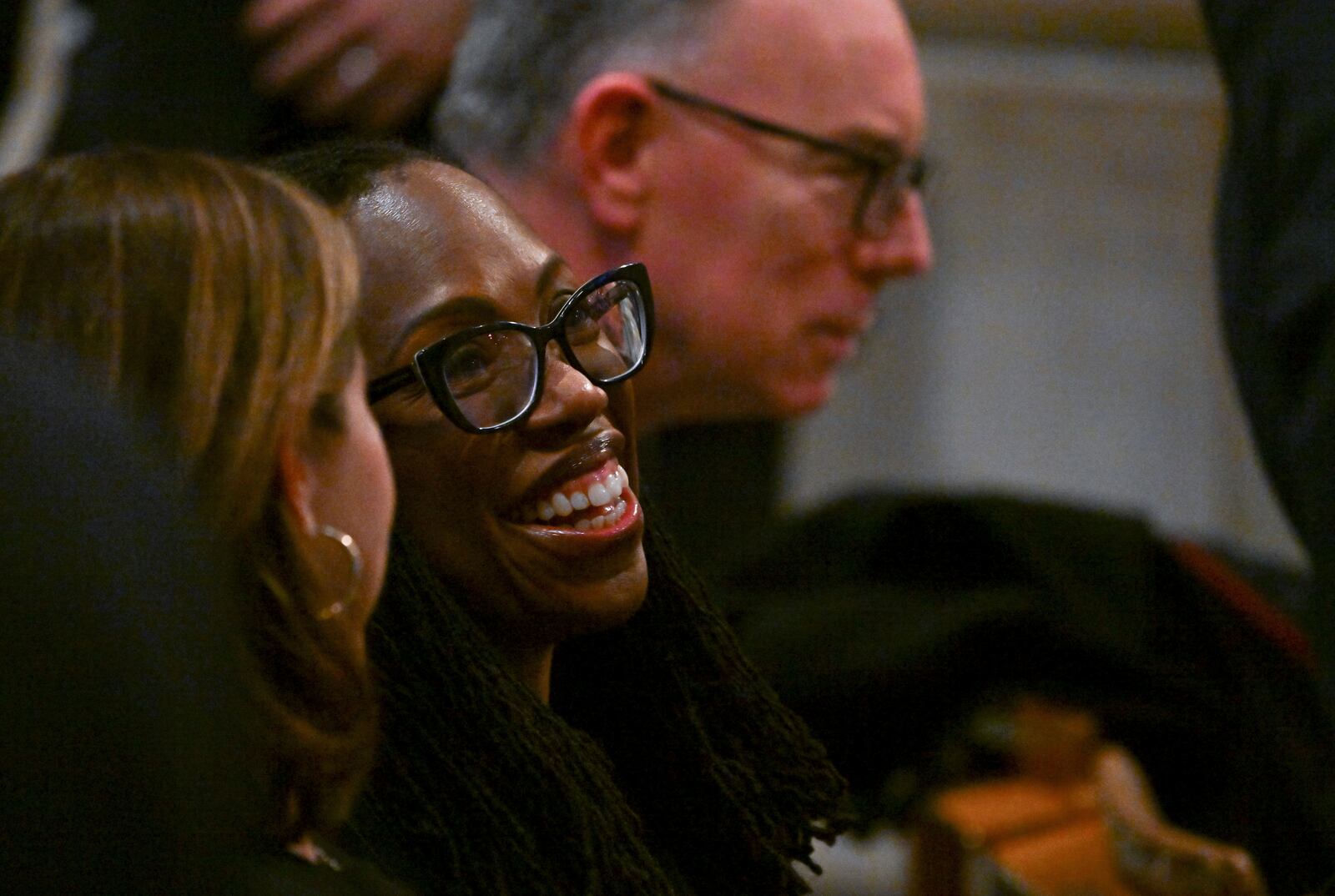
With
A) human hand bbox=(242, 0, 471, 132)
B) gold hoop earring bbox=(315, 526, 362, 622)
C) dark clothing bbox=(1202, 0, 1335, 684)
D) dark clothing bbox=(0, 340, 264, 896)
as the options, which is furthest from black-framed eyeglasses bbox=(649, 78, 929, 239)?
Answer: dark clothing bbox=(0, 340, 264, 896)

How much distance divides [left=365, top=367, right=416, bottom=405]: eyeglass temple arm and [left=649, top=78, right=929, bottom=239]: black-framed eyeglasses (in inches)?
20.1

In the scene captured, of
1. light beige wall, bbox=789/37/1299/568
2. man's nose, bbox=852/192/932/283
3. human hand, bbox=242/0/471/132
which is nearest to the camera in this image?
man's nose, bbox=852/192/932/283

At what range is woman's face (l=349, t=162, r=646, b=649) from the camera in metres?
0.63

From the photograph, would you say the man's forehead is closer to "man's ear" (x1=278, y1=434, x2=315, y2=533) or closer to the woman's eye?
the woman's eye

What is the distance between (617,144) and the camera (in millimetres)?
1072

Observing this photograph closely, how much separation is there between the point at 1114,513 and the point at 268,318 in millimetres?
1271

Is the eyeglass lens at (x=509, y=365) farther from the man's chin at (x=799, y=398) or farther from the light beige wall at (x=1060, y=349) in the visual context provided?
the light beige wall at (x=1060, y=349)

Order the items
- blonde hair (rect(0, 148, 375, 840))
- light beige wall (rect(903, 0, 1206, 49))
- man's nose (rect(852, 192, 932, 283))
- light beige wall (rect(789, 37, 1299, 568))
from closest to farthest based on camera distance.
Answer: blonde hair (rect(0, 148, 375, 840)) → man's nose (rect(852, 192, 932, 283)) → light beige wall (rect(903, 0, 1206, 49)) → light beige wall (rect(789, 37, 1299, 568))

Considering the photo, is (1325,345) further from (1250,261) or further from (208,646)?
(208,646)

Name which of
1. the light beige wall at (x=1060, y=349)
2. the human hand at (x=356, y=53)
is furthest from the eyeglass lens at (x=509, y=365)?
the light beige wall at (x=1060, y=349)

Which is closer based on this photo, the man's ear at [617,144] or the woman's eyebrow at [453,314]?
the woman's eyebrow at [453,314]

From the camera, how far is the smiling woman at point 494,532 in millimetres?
617

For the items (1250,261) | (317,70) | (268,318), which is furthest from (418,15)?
(268,318)

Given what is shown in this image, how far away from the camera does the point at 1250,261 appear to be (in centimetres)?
100
